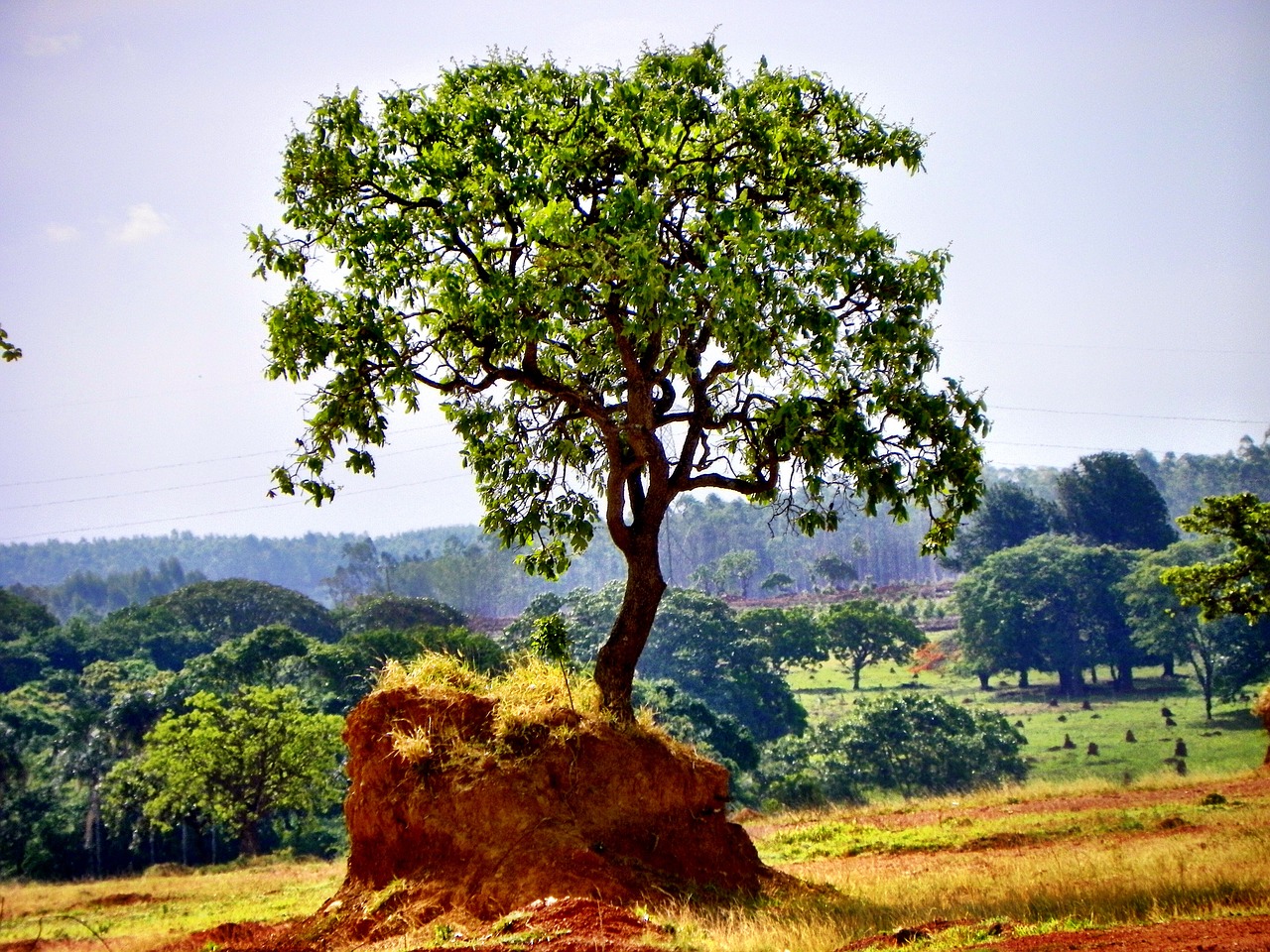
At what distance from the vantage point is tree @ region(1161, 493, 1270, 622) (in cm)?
2520

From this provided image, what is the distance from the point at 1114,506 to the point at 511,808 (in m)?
113

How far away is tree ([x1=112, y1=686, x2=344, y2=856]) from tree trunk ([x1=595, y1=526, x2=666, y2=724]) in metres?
32.1

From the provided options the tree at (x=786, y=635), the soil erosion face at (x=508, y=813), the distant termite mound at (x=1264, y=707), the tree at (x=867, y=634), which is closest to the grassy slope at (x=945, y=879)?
the soil erosion face at (x=508, y=813)

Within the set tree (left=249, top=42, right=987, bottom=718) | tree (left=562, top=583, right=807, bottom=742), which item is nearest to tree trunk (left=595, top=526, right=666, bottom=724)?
tree (left=249, top=42, right=987, bottom=718)

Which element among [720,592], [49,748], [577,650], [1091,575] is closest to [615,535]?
[49,748]

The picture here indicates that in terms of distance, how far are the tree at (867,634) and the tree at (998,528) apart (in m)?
31.7

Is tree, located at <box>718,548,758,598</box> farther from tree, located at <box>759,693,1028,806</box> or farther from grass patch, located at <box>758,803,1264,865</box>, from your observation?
grass patch, located at <box>758,803,1264,865</box>

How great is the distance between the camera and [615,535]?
1462cm

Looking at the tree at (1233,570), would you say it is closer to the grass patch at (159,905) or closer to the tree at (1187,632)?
the grass patch at (159,905)

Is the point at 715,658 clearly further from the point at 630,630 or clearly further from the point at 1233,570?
the point at 630,630

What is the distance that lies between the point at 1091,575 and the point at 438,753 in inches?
3424

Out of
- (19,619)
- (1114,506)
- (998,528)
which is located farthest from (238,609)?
(1114,506)

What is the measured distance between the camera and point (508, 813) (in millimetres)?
12172

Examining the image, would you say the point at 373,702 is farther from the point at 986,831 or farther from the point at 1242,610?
the point at 1242,610
